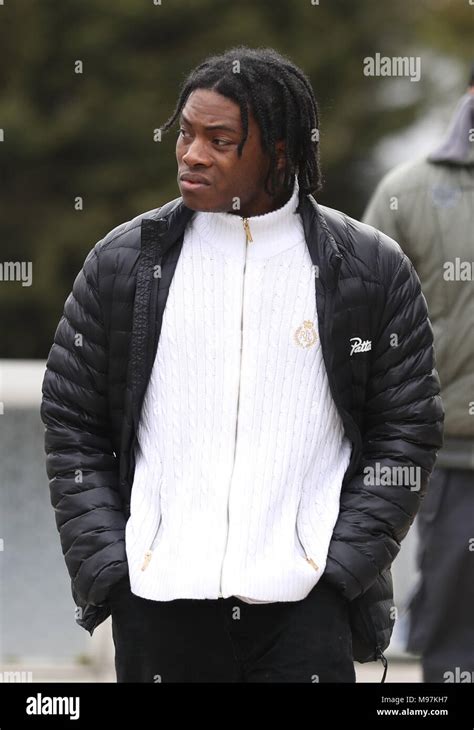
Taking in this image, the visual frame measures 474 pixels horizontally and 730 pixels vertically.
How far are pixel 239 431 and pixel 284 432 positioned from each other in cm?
10

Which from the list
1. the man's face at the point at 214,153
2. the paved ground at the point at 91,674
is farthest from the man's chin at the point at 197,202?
the paved ground at the point at 91,674

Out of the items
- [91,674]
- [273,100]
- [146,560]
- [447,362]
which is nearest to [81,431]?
[146,560]

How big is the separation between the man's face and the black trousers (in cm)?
90

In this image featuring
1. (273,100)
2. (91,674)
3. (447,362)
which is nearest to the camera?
(273,100)

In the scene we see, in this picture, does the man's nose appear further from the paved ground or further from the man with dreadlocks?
the paved ground

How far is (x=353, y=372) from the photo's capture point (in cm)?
447

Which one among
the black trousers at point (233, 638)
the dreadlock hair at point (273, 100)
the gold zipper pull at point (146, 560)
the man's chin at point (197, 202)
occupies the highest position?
the dreadlock hair at point (273, 100)

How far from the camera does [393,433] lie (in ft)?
14.8

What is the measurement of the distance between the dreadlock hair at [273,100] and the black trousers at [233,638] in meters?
0.95

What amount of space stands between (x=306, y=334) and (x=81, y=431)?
568mm

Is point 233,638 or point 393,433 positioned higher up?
→ point 393,433

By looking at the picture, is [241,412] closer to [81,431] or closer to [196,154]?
[81,431]

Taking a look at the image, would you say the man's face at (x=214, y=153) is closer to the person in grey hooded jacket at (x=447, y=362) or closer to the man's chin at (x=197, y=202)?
the man's chin at (x=197, y=202)

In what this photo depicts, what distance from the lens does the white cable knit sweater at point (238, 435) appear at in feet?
14.2
